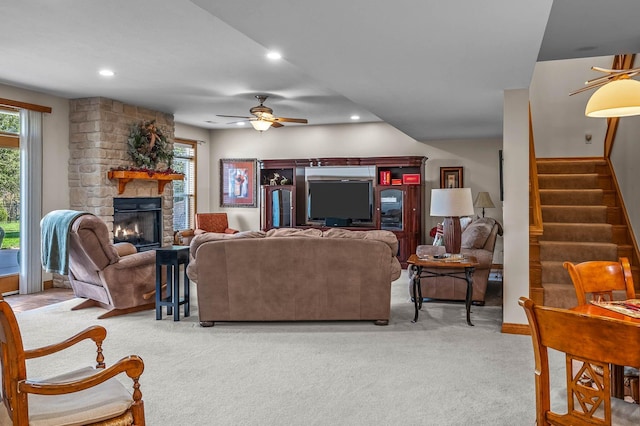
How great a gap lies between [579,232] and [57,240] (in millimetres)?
5590

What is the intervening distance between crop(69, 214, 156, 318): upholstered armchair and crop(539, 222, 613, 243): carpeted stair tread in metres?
4.45

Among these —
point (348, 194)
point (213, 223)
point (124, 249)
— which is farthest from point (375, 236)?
point (213, 223)

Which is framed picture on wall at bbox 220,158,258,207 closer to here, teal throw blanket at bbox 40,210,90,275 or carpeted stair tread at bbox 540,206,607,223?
teal throw blanket at bbox 40,210,90,275

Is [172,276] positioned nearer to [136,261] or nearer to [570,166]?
[136,261]

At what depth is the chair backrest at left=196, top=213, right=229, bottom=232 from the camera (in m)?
8.90

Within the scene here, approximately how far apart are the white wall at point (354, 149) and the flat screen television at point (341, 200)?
0.59m

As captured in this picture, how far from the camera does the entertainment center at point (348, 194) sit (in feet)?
27.1

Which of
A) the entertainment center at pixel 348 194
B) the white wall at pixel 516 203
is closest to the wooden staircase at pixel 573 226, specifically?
the white wall at pixel 516 203

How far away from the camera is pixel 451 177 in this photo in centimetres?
845

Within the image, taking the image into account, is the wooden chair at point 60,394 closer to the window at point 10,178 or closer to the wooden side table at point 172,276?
the wooden side table at point 172,276

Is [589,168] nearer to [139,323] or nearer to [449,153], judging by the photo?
[449,153]

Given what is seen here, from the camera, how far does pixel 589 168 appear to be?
260 inches

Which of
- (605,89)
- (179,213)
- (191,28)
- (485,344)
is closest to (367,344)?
(485,344)

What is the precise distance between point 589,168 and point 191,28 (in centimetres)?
547
